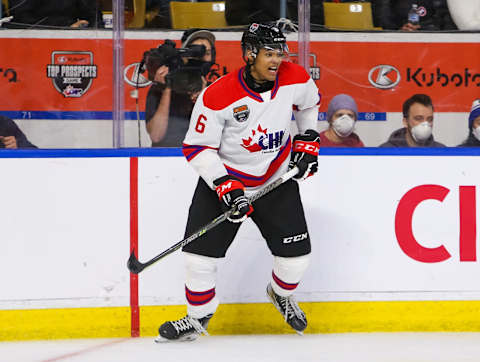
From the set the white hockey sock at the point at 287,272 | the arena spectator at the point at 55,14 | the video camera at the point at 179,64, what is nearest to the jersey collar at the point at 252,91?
the video camera at the point at 179,64

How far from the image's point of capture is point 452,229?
312 centimetres

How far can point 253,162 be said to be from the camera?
2805 millimetres

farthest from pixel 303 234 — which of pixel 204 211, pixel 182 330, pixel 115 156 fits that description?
pixel 115 156

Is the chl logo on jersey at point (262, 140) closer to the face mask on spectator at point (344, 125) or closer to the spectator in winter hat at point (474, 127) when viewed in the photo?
the face mask on spectator at point (344, 125)

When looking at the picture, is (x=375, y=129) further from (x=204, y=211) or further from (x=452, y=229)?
(x=204, y=211)

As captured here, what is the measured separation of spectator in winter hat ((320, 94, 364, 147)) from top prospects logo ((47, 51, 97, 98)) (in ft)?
3.02

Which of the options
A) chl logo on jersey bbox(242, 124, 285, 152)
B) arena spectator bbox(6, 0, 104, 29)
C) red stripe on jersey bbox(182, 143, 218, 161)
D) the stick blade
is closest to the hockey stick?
the stick blade

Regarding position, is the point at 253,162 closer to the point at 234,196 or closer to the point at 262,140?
the point at 262,140

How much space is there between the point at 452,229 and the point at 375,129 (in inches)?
19.1

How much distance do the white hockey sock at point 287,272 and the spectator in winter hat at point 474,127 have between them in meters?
0.82

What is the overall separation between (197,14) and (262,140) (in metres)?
0.74

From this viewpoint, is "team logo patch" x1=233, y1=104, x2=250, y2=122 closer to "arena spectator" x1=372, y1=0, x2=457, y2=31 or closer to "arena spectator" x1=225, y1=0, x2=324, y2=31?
"arena spectator" x1=225, y1=0, x2=324, y2=31

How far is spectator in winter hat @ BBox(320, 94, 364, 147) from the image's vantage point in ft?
10.3

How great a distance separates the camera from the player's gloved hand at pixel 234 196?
104 inches
